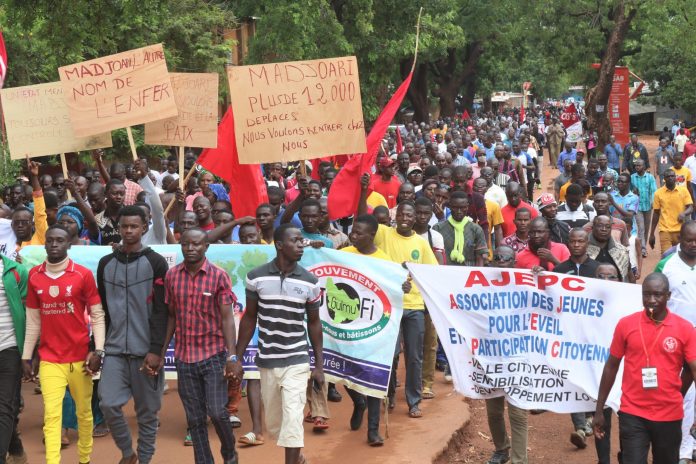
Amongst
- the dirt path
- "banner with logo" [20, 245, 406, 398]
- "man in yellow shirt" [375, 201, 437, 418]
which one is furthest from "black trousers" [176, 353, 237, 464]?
"man in yellow shirt" [375, 201, 437, 418]

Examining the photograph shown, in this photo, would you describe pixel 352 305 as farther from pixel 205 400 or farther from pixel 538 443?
pixel 538 443

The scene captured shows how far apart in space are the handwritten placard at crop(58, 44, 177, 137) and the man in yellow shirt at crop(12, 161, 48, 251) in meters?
1.03

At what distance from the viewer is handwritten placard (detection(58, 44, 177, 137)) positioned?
1058cm

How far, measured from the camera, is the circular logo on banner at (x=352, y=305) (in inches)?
321

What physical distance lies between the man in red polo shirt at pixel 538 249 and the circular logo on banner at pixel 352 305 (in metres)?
1.38

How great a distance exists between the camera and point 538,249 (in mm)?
8742

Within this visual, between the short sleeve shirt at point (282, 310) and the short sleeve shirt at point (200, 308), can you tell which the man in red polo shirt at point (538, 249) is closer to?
the short sleeve shirt at point (282, 310)

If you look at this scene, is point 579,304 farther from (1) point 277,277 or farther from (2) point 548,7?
(2) point 548,7

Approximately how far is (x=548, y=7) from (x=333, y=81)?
27170 millimetres

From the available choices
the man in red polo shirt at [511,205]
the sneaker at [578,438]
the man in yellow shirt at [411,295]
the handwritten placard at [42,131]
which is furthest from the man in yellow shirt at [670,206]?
the handwritten placard at [42,131]

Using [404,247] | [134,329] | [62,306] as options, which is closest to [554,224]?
[404,247]

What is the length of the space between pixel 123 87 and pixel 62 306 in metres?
4.14

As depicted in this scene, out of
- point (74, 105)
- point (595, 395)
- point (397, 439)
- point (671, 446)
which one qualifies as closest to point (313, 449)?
point (397, 439)

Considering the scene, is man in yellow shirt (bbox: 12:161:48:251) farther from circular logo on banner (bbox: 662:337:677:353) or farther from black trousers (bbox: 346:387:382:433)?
circular logo on banner (bbox: 662:337:677:353)
